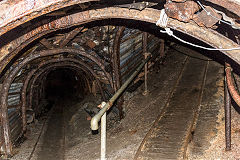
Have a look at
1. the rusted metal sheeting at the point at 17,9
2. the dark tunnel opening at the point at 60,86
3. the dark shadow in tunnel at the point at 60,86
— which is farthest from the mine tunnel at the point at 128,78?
the dark tunnel opening at the point at 60,86

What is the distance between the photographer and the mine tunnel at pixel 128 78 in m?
4.11

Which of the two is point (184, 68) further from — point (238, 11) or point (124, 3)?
point (238, 11)

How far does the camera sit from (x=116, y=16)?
523 cm

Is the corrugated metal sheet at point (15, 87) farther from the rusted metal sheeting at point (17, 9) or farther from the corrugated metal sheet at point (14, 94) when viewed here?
the rusted metal sheeting at point (17, 9)

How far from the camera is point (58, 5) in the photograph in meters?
3.50

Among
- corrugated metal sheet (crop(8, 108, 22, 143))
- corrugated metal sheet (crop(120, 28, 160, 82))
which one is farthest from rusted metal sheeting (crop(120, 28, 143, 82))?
corrugated metal sheet (crop(8, 108, 22, 143))

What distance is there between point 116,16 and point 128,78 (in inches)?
122

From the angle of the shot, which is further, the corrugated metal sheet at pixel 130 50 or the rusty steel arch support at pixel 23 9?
the corrugated metal sheet at pixel 130 50

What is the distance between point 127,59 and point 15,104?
487 centimetres

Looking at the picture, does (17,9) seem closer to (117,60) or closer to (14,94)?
(117,60)

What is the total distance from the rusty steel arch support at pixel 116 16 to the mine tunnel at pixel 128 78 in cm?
2

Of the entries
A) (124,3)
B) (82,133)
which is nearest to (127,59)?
(82,133)

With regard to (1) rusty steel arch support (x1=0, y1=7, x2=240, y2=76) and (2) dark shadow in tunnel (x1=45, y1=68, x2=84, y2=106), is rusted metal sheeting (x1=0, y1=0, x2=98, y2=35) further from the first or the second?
(2) dark shadow in tunnel (x1=45, y1=68, x2=84, y2=106)

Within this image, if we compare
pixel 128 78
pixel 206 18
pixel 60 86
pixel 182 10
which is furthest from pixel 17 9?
pixel 60 86
